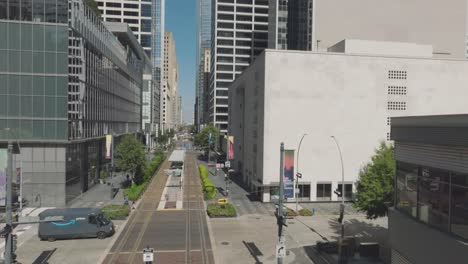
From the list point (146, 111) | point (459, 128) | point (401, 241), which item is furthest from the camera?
point (146, 111)

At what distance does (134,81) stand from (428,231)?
93434 millimetres

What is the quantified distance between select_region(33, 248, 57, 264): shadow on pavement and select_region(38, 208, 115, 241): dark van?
8.66 feet

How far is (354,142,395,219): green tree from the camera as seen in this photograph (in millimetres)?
33406

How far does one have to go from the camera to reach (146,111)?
141 m

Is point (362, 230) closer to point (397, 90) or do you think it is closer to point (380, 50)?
point (397, 90)

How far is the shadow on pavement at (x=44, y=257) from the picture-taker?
96.3 feet

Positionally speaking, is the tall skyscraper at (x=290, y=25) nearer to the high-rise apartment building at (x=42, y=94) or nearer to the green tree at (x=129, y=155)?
the green tree at (x=129, y=155)

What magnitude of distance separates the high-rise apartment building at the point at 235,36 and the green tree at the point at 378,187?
120 metres

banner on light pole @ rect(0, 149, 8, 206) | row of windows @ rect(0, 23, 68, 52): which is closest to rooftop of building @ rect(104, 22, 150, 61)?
row of windows @ rect(0, 23, 68, 52)

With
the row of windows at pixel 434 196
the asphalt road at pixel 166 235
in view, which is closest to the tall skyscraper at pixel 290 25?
the asphalt road at pixel 166 235

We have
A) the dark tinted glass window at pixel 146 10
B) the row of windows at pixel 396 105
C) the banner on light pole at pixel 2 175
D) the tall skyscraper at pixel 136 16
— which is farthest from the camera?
the dark tinted glass window at pixel 146 10

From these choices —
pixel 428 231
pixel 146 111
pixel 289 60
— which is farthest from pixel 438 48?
pixel 146 111

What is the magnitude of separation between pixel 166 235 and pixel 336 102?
30.0 m

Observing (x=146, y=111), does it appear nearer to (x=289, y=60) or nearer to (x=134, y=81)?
(x=134, y=81)
